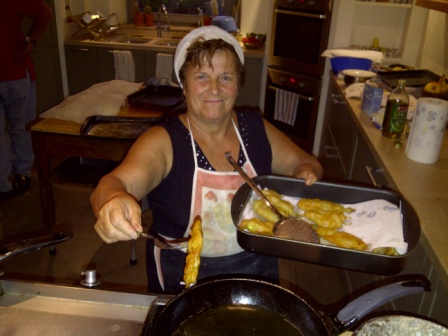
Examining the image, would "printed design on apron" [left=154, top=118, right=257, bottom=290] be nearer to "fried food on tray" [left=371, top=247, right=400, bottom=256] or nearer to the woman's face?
the woman's face

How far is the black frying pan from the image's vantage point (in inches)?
27.9

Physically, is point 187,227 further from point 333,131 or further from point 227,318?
point 333,131

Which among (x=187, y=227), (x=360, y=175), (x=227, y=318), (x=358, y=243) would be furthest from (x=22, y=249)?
(x=360, y=175)

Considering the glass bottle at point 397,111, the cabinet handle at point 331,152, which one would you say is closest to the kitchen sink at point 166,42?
the cabinet handle at point 331,152

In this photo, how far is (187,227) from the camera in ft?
4.40

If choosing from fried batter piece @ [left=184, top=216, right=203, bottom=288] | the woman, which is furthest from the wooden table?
fried batter piece @ [left=184, top=216, right=203, bottom=288]

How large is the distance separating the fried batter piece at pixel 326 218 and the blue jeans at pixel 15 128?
259 centimetres

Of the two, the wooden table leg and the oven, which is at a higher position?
the oven

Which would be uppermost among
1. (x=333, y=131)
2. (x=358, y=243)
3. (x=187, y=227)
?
(x=358, y=243)

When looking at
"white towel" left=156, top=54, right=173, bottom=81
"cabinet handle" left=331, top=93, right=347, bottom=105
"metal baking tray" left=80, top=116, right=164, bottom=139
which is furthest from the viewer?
"white towel" left=156, top=54, right=173, bottom=81

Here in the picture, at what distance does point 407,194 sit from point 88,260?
175cm

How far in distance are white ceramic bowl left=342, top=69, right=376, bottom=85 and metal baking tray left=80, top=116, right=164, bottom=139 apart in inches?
50.5

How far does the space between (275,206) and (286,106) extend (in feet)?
9.16

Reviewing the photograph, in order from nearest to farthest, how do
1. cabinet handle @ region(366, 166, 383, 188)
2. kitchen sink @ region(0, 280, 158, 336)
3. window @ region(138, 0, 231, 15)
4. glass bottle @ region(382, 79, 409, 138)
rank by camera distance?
kitchen sink @ region(0, 280, 158, 336)
cabinet handle @ region(366, 166, 383, 188)
glass bottle @ region(382, 79, 409, 138)
window @ region(138, 0, 231, 15)
